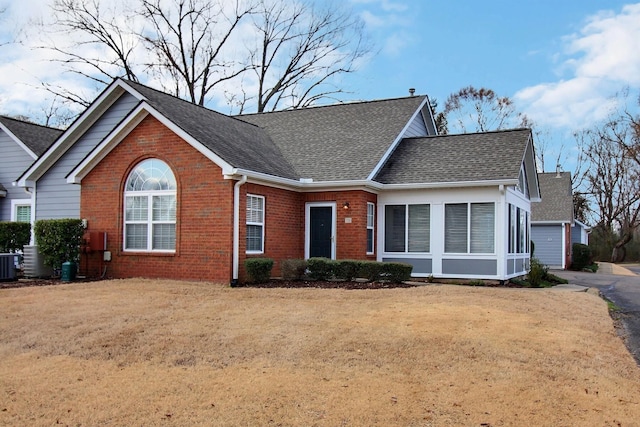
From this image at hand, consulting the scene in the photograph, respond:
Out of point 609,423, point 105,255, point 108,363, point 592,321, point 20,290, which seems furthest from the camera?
point 105,255

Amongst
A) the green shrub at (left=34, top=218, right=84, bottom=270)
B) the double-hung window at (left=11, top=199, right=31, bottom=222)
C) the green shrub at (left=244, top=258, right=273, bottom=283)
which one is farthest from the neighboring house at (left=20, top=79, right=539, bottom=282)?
the double-hung window at (left=11, top=199, right=31, bottom=222)

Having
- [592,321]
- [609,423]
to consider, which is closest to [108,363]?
[609,423]

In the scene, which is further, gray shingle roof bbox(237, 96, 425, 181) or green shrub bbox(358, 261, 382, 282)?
gray shingle roof bbox(237, 96, 425, 181)

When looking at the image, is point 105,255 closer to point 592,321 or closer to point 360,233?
point 360,233

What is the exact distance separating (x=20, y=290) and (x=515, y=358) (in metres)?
10.9

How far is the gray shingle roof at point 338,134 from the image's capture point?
18.2 metres

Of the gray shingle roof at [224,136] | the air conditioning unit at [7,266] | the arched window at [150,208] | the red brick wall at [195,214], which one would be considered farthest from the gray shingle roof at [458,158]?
the air conditioning unit at [7,266]

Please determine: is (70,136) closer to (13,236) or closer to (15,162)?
(13,236)

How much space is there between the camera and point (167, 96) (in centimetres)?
1841

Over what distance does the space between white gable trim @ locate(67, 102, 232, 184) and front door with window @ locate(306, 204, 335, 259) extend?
13.1 ft

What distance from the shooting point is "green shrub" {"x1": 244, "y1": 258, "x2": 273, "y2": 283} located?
49.2ft

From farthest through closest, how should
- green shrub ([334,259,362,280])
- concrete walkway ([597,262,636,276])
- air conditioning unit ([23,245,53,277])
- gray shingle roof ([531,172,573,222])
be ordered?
gray shingle roof ([531,172,573,222]), concrete walkway ([597,262,636,276]), air conditioning unit ([23,245,53,277]), green shrub ([334,259,362,280])

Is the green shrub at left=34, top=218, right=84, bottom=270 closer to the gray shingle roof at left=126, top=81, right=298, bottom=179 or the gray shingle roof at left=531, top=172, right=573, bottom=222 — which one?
the gray shingle roof at left=126, top=81, right=298, bottom=179

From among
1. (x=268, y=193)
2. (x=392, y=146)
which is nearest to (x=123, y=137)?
(x=268, y=193)
